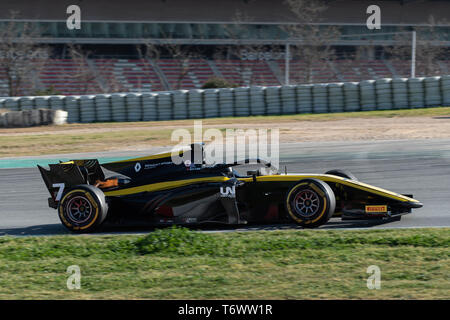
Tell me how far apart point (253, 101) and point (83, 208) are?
661 inches

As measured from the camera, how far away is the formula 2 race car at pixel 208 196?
286 inches

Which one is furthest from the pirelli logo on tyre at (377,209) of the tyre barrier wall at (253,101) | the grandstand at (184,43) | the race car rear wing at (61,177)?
→ the grandstand at (184,43)

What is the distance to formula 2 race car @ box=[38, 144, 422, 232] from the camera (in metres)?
7.26

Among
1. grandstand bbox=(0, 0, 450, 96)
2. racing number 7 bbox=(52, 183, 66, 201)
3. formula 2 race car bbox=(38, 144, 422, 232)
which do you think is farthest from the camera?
grandstand bbox=(0, 0, 450, 96)

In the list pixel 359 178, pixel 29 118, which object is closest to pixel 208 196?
pixel 359 178

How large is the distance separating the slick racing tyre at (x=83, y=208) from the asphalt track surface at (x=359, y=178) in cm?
38

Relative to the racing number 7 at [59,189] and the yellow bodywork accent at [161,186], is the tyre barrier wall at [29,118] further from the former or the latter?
the yellow bodywork accent at [161,186]

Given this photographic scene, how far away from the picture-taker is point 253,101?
2412cm

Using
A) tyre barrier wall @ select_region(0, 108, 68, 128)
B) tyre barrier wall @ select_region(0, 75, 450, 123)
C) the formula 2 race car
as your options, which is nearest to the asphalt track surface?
the formula 2 race car

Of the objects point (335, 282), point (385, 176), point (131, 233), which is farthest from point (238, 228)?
point (385, 176)

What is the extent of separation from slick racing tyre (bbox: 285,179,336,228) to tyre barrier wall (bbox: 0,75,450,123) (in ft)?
55.5

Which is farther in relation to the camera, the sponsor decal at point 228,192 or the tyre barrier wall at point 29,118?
the tyre barrier wall at point 29,118

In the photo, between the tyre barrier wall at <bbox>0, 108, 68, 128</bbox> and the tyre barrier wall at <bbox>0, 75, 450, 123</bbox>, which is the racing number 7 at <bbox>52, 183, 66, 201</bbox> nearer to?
the tyre barrier wall at <bbox>0, 75, 450, 123</bbox>

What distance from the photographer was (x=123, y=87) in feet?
118
